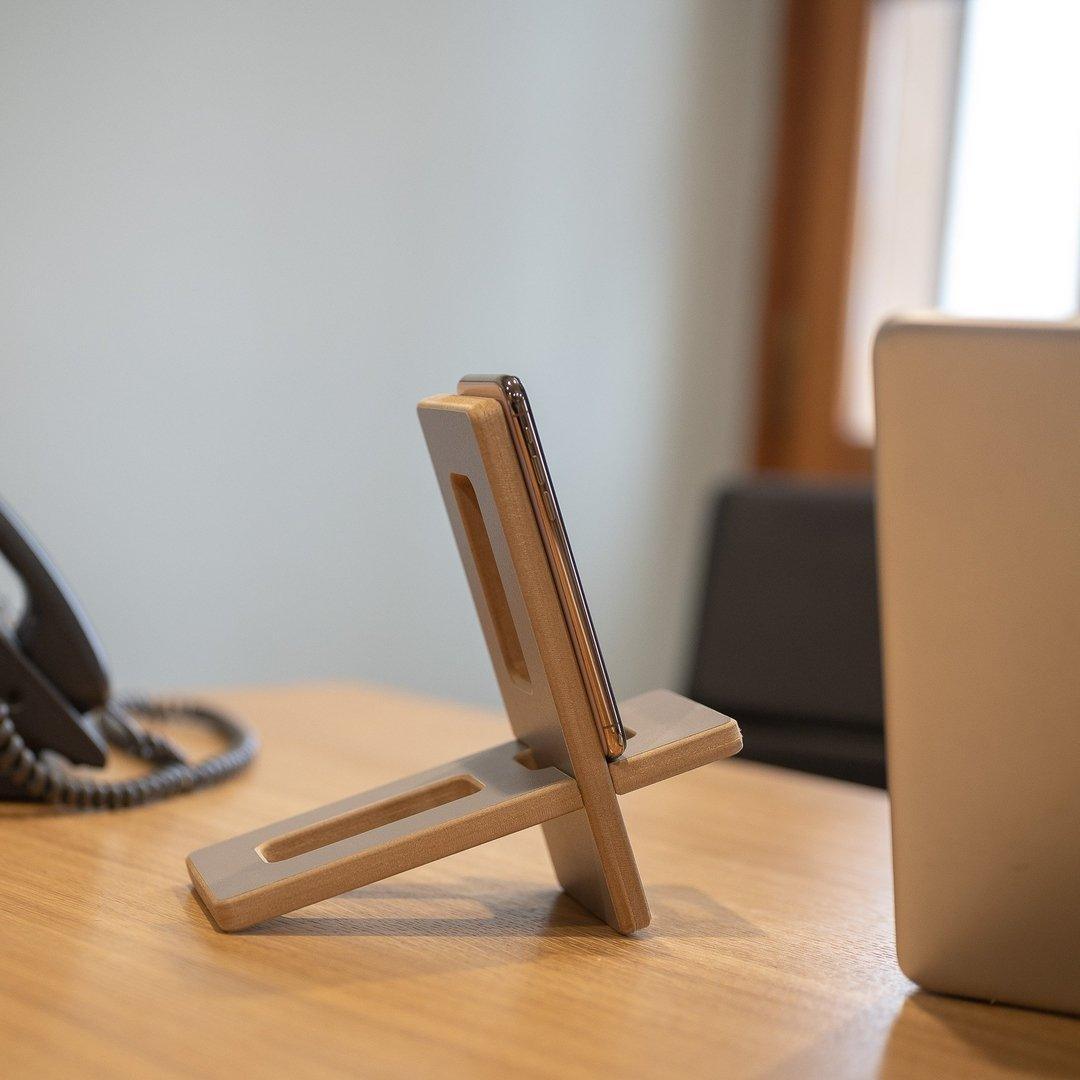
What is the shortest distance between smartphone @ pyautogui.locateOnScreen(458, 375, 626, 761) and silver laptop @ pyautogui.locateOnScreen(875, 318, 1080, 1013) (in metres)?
0.14

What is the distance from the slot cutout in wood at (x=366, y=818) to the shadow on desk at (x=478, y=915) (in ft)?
0.11

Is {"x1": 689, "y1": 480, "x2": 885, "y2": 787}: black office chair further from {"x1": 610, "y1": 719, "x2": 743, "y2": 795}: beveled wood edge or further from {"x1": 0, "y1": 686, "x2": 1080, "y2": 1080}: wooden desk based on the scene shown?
{"x1": 610, "y1": 719, "x2": 743, "y2": 795}: beveled wood edge

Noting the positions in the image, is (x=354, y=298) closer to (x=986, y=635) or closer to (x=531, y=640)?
(x=531, y=640)

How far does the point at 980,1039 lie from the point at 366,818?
12.8 inches

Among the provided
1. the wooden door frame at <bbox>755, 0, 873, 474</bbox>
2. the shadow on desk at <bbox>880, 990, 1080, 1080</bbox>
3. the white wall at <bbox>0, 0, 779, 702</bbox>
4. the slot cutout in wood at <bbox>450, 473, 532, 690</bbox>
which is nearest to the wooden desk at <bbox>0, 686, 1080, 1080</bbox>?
the shadow on desk at <bbox>880, 990, 1080, 1080</bbox>

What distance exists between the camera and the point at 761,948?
662 mm

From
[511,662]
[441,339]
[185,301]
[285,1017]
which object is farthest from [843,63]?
[285,1017]

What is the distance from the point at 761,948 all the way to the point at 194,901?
30 cm

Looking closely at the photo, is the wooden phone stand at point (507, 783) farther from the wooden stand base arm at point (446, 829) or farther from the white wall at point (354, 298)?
the white wall at point (354, 298)

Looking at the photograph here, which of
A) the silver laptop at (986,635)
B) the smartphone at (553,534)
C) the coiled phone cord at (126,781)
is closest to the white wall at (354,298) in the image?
the coiled phone cord at (126,781)

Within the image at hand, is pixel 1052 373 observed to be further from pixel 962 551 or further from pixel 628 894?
pixel 628 894

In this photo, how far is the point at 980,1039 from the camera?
56 cm

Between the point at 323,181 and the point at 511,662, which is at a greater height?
the point at 323,181

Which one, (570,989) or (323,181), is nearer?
(570,989)
